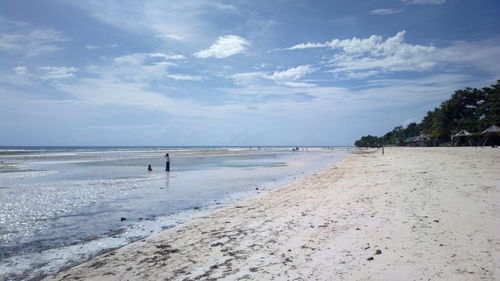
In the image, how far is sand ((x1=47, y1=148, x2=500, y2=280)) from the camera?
14.3 feet

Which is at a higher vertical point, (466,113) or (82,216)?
(466,113)

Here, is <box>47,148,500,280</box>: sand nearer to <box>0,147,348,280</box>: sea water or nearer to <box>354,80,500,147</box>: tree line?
<box>0,147,348,280</box>: sea water

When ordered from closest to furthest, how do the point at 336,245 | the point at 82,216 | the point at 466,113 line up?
1. the point at 336,245
2. the point at 82,216
3. the point at 466,113

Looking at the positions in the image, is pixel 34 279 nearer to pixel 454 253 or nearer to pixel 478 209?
pixel 454 253

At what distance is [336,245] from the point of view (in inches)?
218

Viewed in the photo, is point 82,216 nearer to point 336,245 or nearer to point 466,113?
point 336,245

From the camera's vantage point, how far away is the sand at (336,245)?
437 centimetres

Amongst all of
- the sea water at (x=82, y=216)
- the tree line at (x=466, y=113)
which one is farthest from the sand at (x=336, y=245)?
the tree line at (x=466, y=113)

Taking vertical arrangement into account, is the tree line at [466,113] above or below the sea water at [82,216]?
above

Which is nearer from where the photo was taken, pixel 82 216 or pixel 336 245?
pixel 336 245

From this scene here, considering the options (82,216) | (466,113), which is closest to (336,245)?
(82,216)

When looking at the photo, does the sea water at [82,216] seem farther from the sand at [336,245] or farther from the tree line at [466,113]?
the tree line at [466,113]

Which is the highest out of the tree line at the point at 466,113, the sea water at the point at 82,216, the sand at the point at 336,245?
the tree line at the point at 466,113

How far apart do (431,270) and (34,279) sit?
23.8 feet
